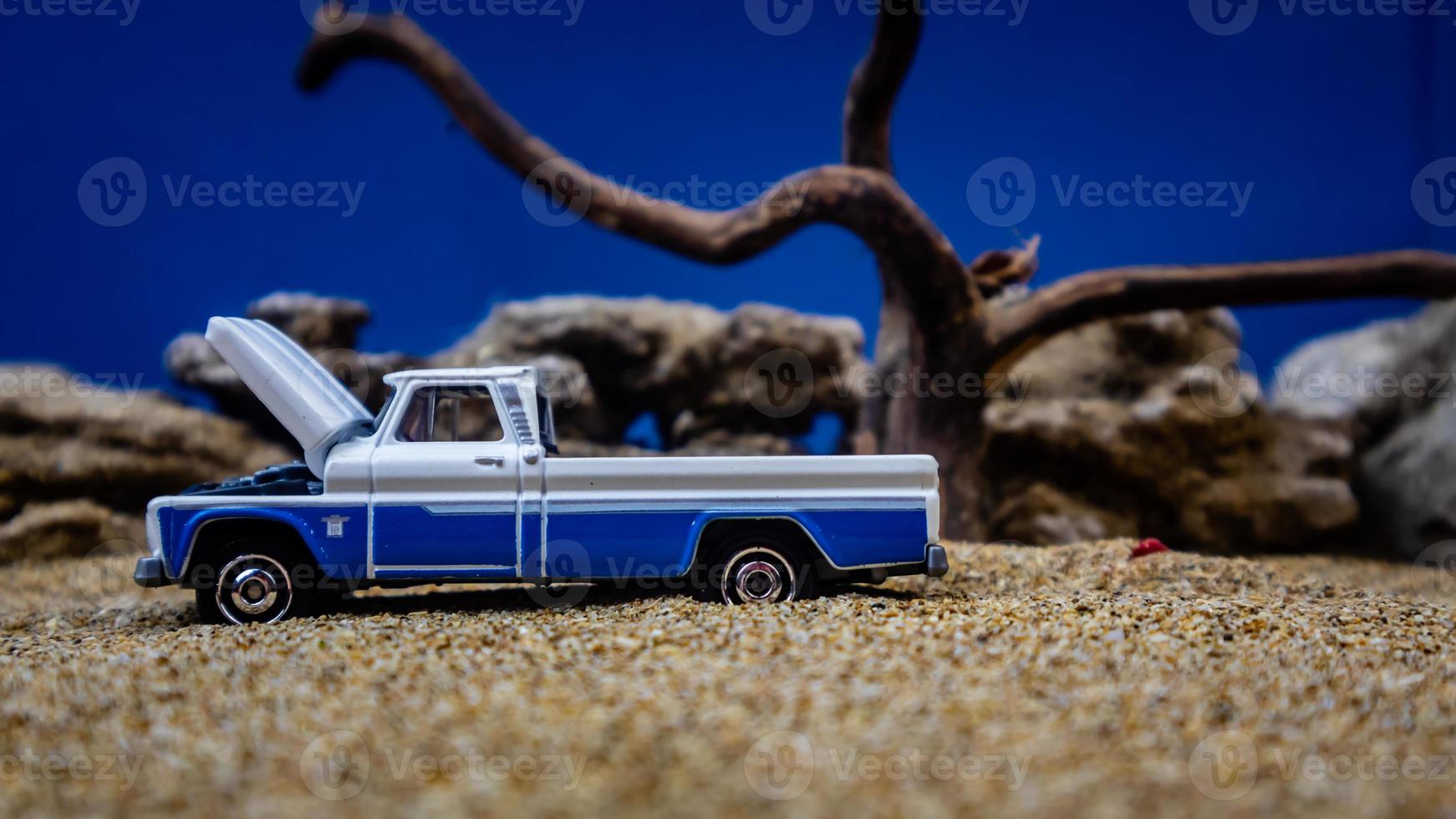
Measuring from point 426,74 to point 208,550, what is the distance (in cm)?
610

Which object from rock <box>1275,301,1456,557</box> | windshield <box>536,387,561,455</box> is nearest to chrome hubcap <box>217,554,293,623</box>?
windshield <box>536,387,561,455</box>

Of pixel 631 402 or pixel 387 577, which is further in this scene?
pixel 631 402

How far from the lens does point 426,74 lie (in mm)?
8969

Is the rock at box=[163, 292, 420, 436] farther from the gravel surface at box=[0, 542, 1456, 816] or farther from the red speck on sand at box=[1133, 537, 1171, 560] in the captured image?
the red speck on sand at box=[1133, 537, 1171, 560]

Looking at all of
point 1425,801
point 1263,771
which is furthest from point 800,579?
point 1425,801

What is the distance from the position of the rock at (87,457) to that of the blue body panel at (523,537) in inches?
198

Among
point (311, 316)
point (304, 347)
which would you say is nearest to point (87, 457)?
point (304, 347)

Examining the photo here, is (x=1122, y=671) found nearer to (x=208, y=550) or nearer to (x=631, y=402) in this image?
(x=208, y=550)

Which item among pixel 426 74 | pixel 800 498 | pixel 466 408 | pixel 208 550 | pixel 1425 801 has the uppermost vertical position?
pixel 426 74

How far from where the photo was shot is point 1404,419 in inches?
395

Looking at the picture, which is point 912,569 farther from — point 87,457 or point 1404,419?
point 1404,419

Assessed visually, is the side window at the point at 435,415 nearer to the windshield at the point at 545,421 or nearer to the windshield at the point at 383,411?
the windshield at the point at 383,411

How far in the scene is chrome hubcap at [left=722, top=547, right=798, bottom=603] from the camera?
4.62 m

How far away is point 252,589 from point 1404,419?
11764 millimetres
